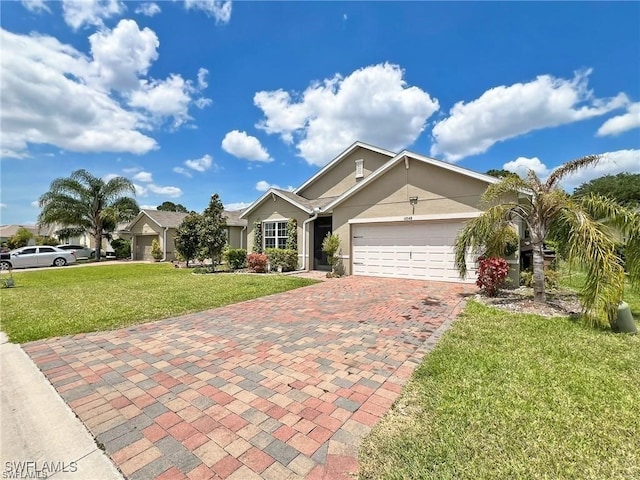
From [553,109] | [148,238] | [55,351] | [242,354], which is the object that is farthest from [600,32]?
[148,238]

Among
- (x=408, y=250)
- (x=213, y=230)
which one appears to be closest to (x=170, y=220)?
(x=213, y=230)

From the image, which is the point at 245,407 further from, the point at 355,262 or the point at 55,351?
the point at 355,262

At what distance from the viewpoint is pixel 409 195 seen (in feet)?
42.5

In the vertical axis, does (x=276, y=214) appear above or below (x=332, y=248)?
above

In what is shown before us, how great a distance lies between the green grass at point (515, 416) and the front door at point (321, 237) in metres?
13.1

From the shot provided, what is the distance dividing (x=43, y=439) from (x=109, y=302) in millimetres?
6944

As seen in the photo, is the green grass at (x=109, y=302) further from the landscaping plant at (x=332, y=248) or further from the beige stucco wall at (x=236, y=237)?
the beige stucco wall at (x=236, y=237)

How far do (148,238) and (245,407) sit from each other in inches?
1203

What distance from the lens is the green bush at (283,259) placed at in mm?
16453

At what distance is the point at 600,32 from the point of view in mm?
10961

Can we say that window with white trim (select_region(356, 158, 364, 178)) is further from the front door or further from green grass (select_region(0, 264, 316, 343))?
green grass (select_region(0, 264, 316, 343))

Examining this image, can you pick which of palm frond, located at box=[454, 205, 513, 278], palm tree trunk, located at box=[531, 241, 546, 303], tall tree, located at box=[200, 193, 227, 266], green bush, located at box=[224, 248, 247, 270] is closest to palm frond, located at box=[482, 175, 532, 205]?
palm frond, located at box=[454, 205, 513, 278]

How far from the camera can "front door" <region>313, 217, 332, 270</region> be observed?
59.5 ft

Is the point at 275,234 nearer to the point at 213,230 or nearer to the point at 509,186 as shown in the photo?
the point at 213,230
